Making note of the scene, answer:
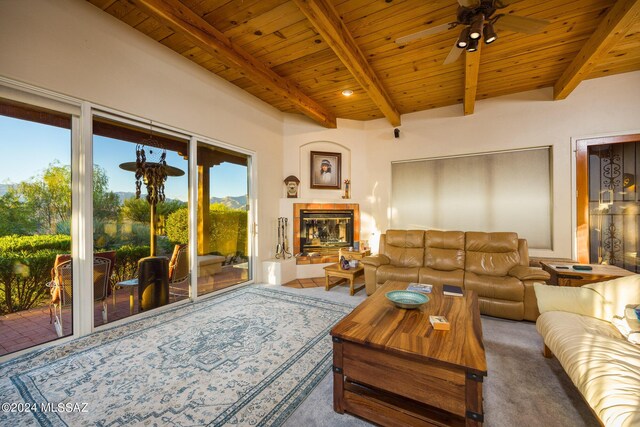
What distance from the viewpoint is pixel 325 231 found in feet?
17.0

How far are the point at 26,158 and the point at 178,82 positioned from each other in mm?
1680

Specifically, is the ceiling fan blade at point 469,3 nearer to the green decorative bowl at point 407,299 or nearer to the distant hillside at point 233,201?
the green decorative bowl at point 407,299

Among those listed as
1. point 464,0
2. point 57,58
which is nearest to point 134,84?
point 57,58

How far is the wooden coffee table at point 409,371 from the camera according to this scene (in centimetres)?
130

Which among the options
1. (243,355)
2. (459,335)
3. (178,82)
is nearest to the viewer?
(459,335)

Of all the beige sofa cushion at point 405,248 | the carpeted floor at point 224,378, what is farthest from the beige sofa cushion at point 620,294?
the beige sofa cushion at point 405,248

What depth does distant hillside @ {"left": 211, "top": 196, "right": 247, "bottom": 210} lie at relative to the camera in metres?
3.93

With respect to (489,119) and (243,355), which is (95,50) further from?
(489,119)

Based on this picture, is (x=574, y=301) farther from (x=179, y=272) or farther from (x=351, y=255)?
(x=179, y=272)

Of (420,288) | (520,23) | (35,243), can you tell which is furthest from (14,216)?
(520,23)

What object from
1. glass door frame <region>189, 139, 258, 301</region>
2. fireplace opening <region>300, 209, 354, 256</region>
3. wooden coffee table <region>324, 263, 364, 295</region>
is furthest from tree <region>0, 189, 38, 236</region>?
fireplace opening <region>300, 209, 354, 256</region>

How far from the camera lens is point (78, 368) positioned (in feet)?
6.53

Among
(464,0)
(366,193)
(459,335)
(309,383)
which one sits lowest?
(309,383)

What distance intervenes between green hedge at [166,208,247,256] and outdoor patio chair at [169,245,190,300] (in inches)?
5.1
